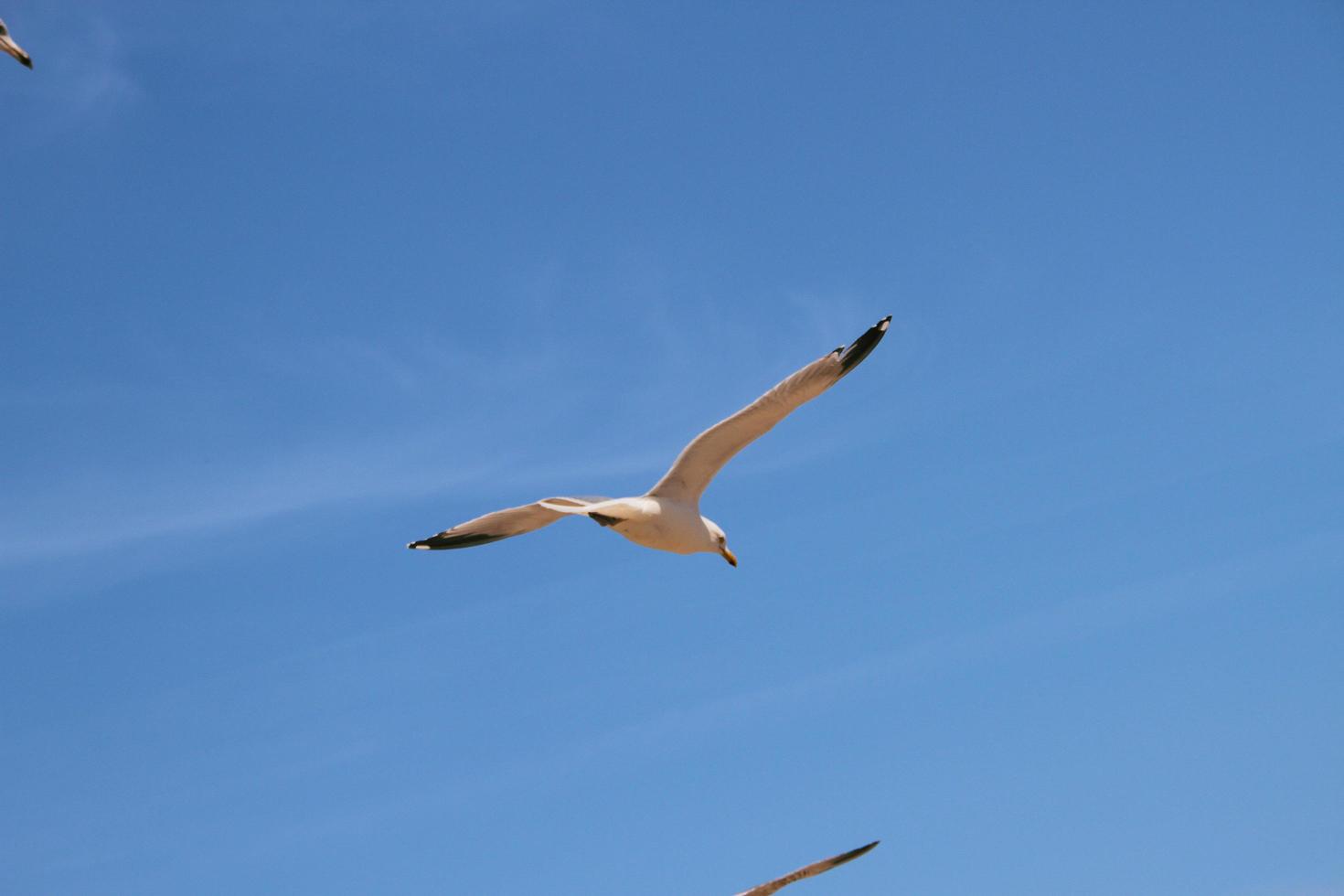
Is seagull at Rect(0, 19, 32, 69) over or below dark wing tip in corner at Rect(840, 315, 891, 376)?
over

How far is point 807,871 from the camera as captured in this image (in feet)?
41.9

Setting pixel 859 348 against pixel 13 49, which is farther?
pixel 859 348

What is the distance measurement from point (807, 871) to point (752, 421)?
13.2 ft

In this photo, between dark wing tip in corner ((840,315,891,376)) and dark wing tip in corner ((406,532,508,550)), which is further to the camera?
dark wing tip in corner ((406,532,508,550))

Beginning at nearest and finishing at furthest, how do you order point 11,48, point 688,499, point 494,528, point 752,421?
point 11,48 → point 752,421 → point 688,499 → point 494,528

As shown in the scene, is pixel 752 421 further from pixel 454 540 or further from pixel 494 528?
pixel 454 540

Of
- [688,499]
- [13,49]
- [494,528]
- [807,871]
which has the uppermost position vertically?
[13,49]

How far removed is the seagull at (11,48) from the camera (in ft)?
38.8

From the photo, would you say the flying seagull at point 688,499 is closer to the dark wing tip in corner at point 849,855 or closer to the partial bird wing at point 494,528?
the partial bird wing at point 494,528

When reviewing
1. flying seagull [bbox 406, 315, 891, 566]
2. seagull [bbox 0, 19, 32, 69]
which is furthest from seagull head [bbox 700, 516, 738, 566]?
seagull [bbox 0, 19, 32, 69]

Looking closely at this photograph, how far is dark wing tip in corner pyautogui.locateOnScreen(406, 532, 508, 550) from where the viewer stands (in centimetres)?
1568

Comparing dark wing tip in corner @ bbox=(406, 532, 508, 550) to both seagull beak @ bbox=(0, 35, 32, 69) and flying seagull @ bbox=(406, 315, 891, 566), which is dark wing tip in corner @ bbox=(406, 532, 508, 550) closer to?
flying seagull @ bbox=(406, 315, 891, 566)

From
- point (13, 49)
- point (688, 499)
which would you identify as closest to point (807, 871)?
point (688, 499)

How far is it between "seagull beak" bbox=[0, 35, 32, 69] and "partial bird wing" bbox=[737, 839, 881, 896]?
8.28 m
